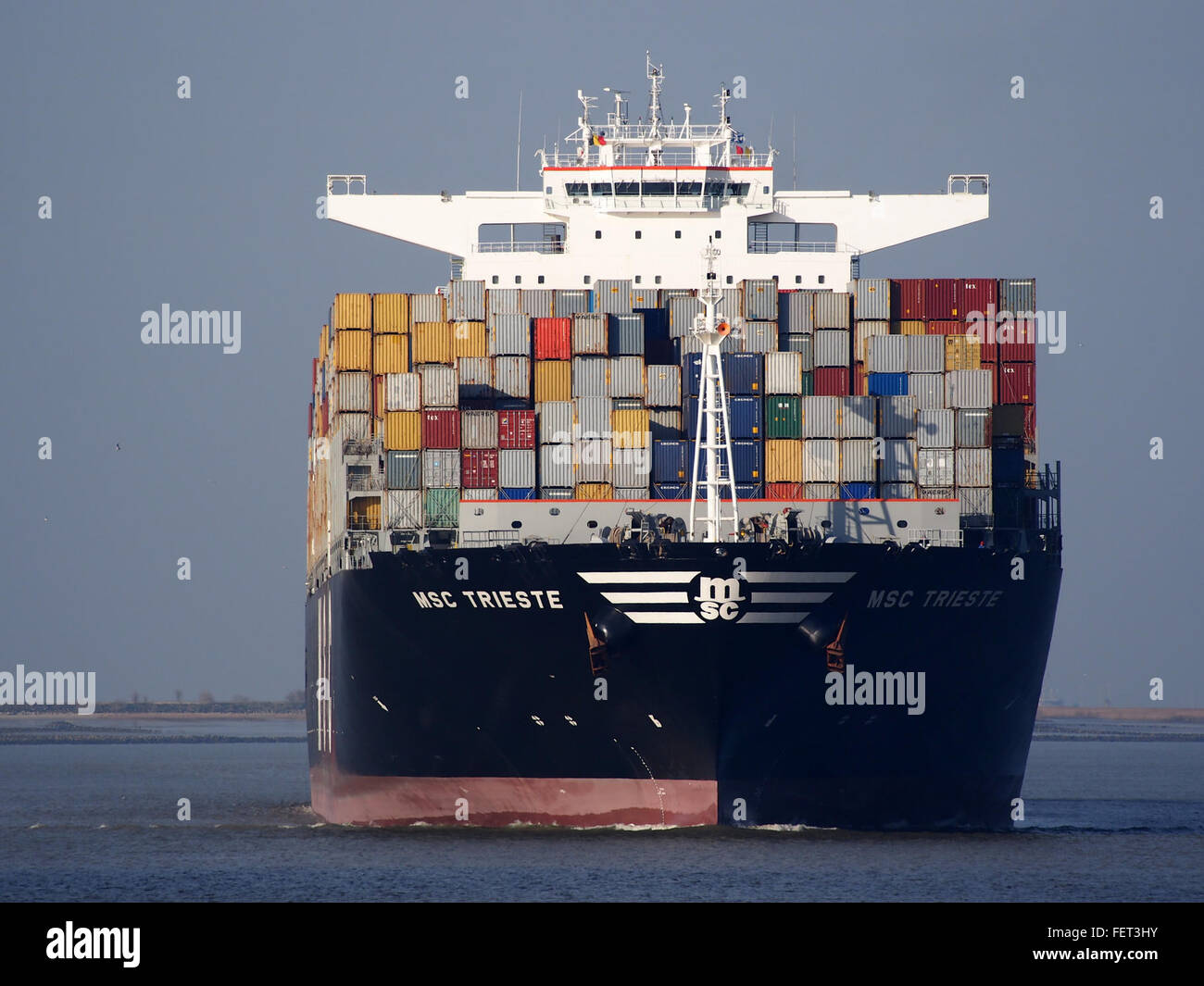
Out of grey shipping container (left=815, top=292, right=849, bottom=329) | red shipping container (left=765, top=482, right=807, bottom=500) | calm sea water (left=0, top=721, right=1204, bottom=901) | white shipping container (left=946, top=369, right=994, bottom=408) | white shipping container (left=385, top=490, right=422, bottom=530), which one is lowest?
calm sea water (left=0, top=721, right=1204, bottom=901)

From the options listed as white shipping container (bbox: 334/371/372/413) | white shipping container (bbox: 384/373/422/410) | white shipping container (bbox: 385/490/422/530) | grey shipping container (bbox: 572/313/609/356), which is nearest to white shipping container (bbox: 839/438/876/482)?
grey shipping container (bbox: 572/313/609/356)

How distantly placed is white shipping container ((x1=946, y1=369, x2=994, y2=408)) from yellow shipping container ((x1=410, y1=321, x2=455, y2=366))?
40.9ft

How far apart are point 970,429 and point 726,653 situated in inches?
375

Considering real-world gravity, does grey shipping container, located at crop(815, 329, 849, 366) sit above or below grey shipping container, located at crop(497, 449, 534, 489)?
above

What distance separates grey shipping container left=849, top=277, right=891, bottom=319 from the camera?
4800cm

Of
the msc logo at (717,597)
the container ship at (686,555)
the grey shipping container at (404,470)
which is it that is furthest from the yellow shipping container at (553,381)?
the msc logo at (717,597)

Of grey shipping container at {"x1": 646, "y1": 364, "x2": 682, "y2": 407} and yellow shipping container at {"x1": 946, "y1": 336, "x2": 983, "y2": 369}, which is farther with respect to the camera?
yellow shipping container at {"x1": 946, "y1": 336, "x2": 983, "y2": 369}

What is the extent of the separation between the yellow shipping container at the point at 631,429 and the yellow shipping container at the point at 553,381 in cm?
190

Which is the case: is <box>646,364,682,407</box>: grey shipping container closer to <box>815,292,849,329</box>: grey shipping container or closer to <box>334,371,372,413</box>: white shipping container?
<box>815,292,849,329</box>: grey shipping container

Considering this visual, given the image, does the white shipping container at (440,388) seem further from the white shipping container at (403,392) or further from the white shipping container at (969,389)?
the white shipping container at (969,389)

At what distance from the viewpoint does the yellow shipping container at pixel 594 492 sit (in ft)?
142
